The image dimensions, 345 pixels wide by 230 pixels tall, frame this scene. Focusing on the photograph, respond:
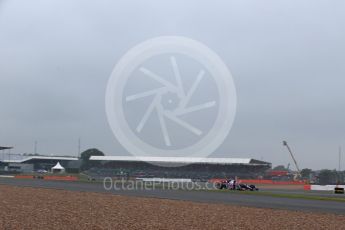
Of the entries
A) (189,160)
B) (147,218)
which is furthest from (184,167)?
→ (147,218)

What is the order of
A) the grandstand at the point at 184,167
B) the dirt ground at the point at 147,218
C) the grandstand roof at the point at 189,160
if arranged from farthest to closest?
the grandstand roof at the point at 189,160 < the grandstand at the point at 184,167 < the dirt ground at the point at 147,218

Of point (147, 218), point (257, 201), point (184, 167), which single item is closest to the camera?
A: point (147, 218)

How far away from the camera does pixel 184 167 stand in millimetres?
139375

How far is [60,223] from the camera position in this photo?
17172 millimetres

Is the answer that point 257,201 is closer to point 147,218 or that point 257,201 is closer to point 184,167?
point 147,218

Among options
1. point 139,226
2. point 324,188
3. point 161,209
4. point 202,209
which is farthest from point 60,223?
point 324,188

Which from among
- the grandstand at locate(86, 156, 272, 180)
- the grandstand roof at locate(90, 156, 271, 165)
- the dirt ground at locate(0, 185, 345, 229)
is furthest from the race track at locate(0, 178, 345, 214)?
the grandstand roof at locate(90, 156, 271, 165)

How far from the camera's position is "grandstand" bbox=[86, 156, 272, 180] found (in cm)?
12662

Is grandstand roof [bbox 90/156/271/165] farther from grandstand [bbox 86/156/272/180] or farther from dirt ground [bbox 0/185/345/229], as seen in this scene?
dirt ground [bbox 0/185/345/229]

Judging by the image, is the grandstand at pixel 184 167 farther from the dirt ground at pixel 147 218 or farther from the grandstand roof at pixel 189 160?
the dirt ground at pixel 147 218

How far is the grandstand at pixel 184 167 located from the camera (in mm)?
126625

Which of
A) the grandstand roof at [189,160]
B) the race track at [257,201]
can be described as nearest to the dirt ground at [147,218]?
the race track at [257,201]

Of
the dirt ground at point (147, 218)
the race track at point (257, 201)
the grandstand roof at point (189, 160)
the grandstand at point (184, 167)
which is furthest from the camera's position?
the grandstand roof at point (189, 160)

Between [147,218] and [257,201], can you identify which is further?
[257,201]
